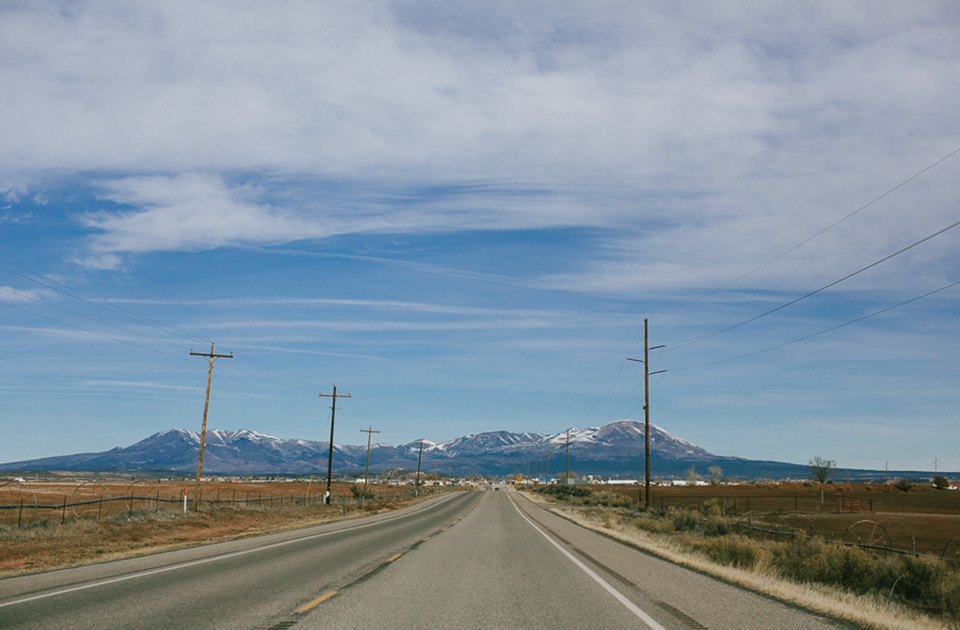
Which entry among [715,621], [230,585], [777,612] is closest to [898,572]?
[777,612]

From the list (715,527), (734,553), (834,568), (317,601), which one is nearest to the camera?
(317,601)

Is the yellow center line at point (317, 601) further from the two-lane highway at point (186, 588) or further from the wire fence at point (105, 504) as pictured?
the wire fence at point (105, 504)

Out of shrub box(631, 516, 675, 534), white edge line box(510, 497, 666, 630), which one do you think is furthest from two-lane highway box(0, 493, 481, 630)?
shrub box(631, 516, 675, 534)

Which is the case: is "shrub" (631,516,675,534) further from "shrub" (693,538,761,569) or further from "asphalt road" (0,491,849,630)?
"asphalt road" (0,491,849,630)

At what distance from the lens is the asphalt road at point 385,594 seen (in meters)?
9.19

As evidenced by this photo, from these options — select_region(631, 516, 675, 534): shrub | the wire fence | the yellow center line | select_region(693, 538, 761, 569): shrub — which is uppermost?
the yellow center line

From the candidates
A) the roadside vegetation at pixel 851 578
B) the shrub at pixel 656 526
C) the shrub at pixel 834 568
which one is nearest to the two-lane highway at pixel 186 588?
the roadside vegetation at pixel 851 578

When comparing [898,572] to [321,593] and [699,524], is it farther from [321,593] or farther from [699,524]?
[699,524]

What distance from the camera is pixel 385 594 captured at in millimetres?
11453

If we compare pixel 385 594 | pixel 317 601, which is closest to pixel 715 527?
pixel 385 594

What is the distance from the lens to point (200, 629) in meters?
8.49

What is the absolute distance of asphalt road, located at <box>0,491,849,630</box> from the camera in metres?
9.19

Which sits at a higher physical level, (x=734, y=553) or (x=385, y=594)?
(x=385, y=594)

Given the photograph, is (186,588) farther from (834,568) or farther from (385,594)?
(834,568)
